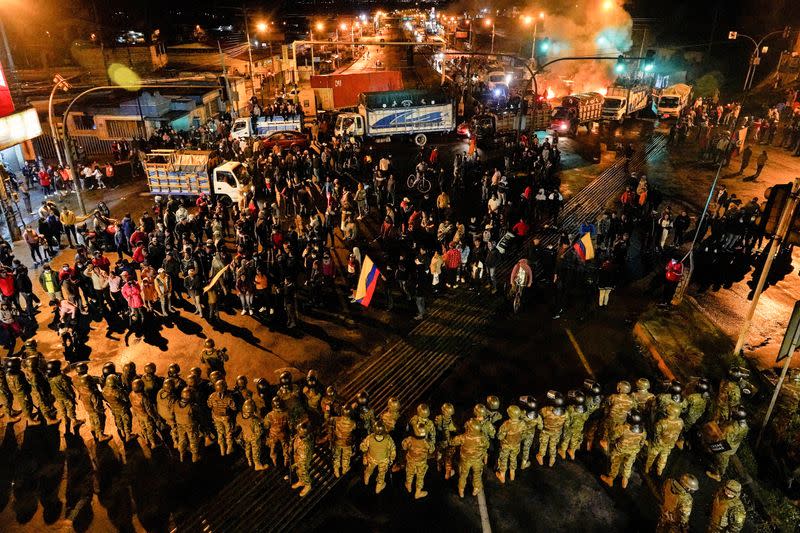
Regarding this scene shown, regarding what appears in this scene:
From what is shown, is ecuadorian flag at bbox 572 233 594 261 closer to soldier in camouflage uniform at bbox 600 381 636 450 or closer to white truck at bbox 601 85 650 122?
soldier in camouflage uniform at bbox 600 381 636 450

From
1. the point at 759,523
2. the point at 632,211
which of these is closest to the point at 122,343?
the point at 759,523

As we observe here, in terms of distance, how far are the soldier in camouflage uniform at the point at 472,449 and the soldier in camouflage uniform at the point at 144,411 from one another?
5618mm

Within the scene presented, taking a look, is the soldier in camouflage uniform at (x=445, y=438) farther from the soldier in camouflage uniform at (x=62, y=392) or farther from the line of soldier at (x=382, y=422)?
the soldier in camouflage uniform at (x=62, y=392)

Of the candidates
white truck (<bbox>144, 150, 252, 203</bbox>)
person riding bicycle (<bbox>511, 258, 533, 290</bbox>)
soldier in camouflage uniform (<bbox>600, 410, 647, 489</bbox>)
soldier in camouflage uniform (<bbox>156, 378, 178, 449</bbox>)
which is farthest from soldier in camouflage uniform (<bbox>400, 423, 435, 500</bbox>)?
white truck (<bbox>144, 150, 252, 203</bbox>)

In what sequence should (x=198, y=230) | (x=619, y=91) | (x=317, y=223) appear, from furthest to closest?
(x=619, y=91) < (x=198, y=230) < (x=317, y=223)

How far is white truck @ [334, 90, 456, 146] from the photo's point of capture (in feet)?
99.1

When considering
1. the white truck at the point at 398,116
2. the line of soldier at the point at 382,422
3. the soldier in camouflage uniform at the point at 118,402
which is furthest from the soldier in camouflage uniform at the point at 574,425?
the white truck at the point at 398,116

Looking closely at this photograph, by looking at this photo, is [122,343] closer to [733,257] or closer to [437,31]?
[733,257]

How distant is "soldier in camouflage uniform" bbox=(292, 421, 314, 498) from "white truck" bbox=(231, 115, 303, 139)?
24.7 meters

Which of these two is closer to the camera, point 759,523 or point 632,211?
point 759,523

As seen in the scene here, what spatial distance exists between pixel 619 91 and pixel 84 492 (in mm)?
39302

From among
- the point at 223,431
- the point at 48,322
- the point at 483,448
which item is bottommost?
the point at 48,322

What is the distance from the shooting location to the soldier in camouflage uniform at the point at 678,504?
23.2 feet

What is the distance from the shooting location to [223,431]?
30.7ft
